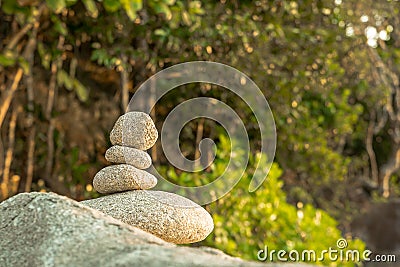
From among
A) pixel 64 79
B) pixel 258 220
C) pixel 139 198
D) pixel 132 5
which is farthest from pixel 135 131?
pixel 64 79

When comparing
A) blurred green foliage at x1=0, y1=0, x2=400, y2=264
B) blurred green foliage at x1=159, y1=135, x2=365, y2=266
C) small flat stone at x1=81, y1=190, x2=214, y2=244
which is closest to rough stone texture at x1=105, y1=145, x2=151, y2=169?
small flat stone at x1=81, y1=190, x2=214, y2=244

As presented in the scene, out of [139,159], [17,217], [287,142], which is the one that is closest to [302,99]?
[287,142]

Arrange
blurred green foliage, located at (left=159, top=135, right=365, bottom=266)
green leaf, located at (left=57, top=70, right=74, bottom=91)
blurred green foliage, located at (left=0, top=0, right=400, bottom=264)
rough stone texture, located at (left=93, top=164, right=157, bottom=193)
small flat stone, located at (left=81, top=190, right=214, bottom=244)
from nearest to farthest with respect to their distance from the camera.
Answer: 1. small flat stone, located at (left=81, top=190, right=214, bottom=244)
2. rough stone texture, located at (left=93, top=164, right=157, bottom=193)
3. blurred green foliage, located at (left=159, top=135, right=365, bottom=266)
4. blurred green foliage, located at (left=0, top=0, right=400, bottom=264)
5. green leaf, located at (left=57, top=70, right=74, bottom=91)

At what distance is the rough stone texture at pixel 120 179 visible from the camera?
2268 mm

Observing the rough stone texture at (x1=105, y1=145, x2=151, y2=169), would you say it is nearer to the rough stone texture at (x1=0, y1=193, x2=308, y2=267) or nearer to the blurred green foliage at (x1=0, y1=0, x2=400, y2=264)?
the rough stone texture at (x1=0, y1=193, x2=308, y2=267)

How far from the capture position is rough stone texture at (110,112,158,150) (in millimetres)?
2229

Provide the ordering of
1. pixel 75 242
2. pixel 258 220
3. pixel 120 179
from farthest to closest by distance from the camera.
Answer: pixel 258 220, pixel 120 179, pixel 75 242

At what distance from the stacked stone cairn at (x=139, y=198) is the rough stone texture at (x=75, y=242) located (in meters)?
0.45

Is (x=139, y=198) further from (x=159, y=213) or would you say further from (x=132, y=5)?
(x=132, y=5)

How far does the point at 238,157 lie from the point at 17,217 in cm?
334

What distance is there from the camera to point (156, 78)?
204 inches

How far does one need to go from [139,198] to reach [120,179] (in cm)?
11

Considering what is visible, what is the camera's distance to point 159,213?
2164 millimetres

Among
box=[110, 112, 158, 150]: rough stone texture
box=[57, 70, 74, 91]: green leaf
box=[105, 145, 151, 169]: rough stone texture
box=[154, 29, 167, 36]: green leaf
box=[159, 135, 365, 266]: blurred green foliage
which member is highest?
box=[154, 29, 167, 36]: green leaf
